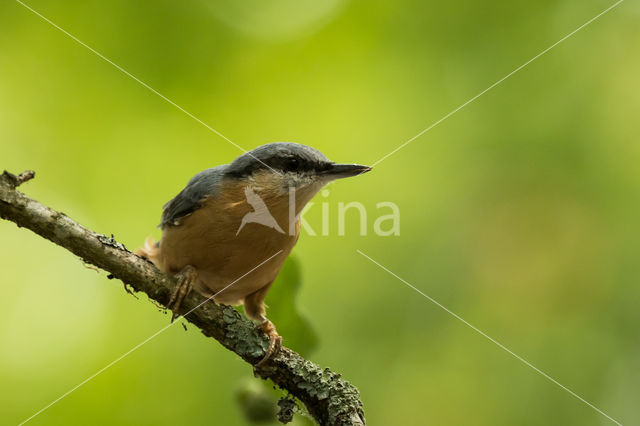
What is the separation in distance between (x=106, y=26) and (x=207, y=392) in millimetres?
3344

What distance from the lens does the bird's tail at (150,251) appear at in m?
4.20

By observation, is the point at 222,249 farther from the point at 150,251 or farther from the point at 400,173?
the point at 400,173

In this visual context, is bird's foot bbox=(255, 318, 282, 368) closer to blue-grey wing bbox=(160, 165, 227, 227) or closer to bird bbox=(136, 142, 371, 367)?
bird bbox=(136, 142, 371, 367)

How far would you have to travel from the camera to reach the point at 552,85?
574cm

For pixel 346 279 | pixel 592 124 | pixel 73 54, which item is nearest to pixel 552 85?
pixel 592 124

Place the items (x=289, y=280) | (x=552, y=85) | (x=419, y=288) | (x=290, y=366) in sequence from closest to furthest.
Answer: (x=289, y=280)
(x=290, y=366)
(x=419, y=288)
(x=552, y=85)

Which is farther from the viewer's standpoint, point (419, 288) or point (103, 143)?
point (419, 288)

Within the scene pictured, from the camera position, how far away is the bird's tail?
4.20 m

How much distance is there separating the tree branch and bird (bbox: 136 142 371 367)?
39cm

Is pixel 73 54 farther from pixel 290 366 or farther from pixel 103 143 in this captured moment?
pixel 290 366

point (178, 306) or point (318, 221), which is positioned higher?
point (318, 221)


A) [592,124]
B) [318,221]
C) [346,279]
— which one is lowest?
[346,279]

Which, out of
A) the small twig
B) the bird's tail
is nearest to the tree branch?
the small twig

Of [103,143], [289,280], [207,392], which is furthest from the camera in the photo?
[103,143]
